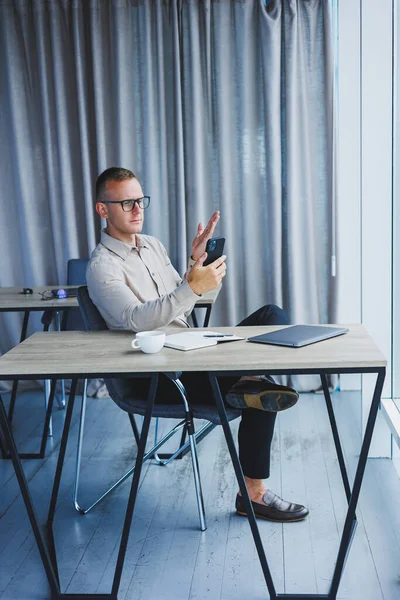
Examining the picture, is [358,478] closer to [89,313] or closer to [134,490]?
[134,490]

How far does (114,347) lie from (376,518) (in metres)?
1.08

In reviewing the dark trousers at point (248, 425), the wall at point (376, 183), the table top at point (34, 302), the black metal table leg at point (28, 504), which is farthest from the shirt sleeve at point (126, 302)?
the wall at point (376, 183)

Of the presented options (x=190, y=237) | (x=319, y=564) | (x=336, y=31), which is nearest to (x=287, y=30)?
(x=336, y=31)

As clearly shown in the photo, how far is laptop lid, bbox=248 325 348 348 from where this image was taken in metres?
2.02

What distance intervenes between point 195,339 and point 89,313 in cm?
49

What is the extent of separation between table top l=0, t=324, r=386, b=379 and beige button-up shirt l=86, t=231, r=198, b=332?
0.48 feet

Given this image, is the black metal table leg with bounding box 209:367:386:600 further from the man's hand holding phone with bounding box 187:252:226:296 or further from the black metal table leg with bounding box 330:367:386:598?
the man's hand holding phone with bounding box 187:252:226:296

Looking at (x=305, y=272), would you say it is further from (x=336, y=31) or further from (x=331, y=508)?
(x=331, y=508)

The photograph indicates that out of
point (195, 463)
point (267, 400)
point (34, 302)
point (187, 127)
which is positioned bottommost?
point (195, 463)

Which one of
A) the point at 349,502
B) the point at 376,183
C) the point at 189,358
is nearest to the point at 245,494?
the point at 349,502

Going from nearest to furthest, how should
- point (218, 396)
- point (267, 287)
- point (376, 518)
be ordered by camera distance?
1. point (218, 396)
2. point (376, 518)
3. point (267, 287)

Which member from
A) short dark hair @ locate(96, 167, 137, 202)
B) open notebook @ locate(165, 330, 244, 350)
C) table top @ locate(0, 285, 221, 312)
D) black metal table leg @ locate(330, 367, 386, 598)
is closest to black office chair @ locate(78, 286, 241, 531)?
open notebook @ locate(165, 330, 244, 350)

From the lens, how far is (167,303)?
2234 mm

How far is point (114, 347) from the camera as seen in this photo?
2098mm
